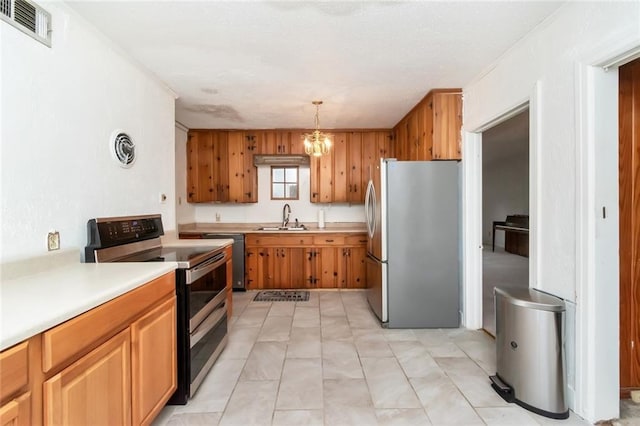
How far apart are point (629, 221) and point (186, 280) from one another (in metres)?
2.72

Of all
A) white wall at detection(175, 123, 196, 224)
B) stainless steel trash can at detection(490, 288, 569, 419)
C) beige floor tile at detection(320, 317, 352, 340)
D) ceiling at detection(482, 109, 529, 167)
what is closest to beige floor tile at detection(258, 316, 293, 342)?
beige floor tile at detection(320, 317, 352, 340)

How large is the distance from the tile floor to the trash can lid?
0.64 m

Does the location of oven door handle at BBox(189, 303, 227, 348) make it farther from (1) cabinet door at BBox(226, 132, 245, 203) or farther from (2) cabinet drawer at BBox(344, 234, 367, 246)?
(1) cabinet door at BBox(226, 132, 245, 203)

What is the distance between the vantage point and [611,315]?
164 centimetres

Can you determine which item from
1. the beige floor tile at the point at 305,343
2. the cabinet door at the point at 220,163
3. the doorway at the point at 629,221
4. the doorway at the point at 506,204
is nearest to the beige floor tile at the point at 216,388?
the beige floor tile at the point at 305,343

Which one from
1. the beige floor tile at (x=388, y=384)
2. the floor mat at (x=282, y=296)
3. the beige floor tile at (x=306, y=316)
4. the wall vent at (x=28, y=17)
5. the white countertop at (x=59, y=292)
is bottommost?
the beige floor tile at (x=388, y=384)

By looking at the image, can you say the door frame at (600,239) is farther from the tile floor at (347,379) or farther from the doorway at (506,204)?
the doorway at (506,204)

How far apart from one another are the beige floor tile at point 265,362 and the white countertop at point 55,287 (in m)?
1.08

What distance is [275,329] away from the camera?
119 inches

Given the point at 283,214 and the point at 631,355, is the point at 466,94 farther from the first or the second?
the point at 283,214

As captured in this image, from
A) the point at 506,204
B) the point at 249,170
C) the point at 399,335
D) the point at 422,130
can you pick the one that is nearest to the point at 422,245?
the point at 399,335

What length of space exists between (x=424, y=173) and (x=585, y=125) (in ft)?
4.73

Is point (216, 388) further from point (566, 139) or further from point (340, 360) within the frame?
point (566, 139)

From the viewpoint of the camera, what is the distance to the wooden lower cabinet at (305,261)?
4395 millimetres
